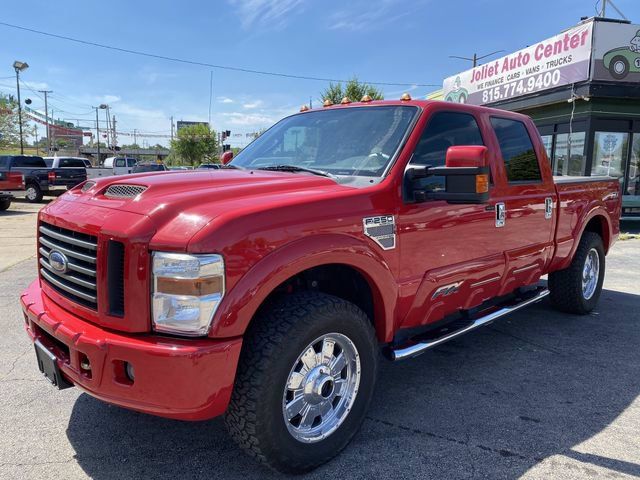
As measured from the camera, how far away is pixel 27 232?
1184cm

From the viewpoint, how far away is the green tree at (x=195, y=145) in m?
62.9

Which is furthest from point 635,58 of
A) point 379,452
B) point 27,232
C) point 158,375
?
point 27,232

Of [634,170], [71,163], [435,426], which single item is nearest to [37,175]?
[71,163]

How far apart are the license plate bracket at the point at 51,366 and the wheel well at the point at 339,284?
1.16 m

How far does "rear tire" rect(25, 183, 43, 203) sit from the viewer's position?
19844mm

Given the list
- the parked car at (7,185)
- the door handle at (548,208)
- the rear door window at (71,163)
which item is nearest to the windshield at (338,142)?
the door handle at (548,208)

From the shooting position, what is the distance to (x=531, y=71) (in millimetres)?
13797

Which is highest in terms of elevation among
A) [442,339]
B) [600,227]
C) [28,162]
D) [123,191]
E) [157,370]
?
[28,162]

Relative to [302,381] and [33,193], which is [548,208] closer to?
[302,381]

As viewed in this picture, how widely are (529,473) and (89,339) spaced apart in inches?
90.0

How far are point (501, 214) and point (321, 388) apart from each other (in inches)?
79.5

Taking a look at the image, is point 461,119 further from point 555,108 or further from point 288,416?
point 555,108

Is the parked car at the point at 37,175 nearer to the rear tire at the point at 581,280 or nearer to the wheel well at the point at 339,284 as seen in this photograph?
the rear tire at the point at 581,280

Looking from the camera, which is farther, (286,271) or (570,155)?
(570,155)
